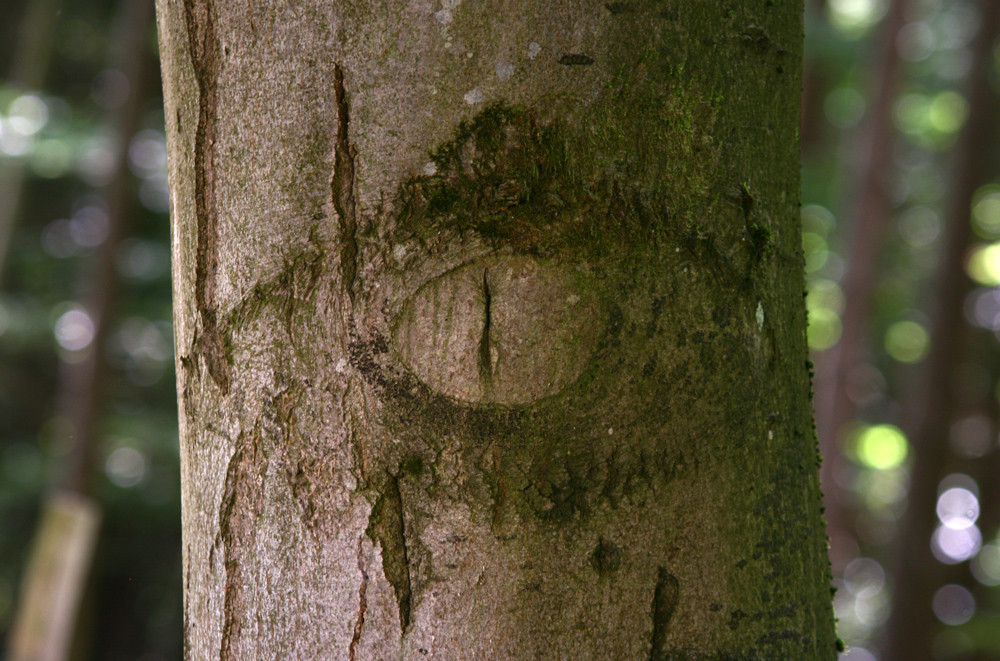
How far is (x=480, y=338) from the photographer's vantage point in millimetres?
706

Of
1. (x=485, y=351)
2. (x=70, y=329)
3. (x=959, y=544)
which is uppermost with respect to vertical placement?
(x=70, y=329)

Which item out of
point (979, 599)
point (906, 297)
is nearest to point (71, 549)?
point (979, 599)

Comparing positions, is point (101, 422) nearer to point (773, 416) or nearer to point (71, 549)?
point (71, 549)

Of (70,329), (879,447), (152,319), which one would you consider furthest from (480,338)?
(879,447)

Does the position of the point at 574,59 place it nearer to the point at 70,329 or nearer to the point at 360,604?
the point at 360,604

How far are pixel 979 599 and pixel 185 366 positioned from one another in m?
11.5

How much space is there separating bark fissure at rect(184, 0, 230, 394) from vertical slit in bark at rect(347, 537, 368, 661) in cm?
21

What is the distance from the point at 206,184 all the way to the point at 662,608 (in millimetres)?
600

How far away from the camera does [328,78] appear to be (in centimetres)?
73

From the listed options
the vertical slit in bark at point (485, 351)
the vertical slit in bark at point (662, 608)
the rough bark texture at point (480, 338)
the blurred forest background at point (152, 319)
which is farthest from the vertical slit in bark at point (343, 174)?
the blurred forest background at point (152, 319)

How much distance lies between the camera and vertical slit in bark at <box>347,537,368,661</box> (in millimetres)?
712

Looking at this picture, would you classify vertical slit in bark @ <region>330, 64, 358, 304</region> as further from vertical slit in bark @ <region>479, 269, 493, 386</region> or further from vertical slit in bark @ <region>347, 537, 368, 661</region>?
vertical slit in bark @ <region>347, 537, 368, 661</region>

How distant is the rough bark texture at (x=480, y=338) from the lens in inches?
27.8

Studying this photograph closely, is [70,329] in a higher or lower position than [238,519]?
higher
